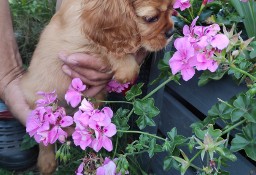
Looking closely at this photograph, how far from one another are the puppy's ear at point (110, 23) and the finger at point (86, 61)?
0.11 meters

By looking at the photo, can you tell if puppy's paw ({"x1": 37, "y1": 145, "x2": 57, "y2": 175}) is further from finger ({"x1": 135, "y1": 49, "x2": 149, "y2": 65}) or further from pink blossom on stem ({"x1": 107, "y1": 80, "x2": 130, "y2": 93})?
finger ({"x1": 135, "y1": 49, "x2": 149, "y2": 65})

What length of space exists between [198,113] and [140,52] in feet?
1.23

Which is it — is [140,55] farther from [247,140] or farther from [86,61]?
[247,140]

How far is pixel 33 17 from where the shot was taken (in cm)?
251

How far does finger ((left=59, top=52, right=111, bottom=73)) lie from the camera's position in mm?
1632

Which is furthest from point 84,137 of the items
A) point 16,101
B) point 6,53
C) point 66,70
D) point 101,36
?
point 6,53

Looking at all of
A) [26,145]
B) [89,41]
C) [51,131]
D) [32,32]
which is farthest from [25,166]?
[51,131]

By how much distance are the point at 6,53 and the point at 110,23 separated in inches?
30.9

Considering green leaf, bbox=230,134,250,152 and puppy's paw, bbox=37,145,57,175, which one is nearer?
green leaf, bbox=230,134,250,152

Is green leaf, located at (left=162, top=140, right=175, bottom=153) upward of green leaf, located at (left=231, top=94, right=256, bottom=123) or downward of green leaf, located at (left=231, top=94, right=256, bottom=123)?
downward

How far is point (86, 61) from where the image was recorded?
163cm

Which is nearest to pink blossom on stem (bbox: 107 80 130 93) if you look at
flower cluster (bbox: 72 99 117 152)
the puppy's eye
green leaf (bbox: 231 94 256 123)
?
the puppy's eye

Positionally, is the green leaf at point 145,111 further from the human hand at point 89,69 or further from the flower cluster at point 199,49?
the human hand at point 89,69

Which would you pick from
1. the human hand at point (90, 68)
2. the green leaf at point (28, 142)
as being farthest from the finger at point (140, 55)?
the green leaf at point (28, 142)
